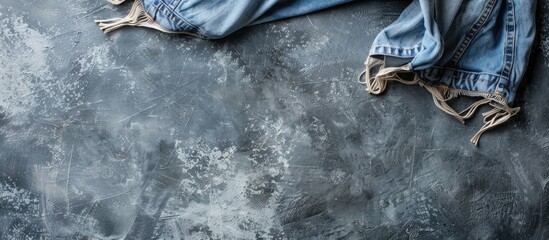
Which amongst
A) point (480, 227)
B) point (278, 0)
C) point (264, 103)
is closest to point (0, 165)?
point (264, 103)

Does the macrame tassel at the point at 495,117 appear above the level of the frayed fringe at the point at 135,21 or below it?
below

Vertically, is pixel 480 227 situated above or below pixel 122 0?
below

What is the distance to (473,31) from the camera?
53.6 inches

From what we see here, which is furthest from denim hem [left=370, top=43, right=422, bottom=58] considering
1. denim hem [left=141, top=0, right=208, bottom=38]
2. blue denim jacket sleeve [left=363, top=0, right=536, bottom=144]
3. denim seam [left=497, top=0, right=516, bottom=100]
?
denim hem [left=141, top=0, right=208, bottom=38]

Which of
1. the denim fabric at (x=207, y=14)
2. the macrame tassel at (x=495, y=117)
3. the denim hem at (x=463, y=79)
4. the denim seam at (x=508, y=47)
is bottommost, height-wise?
the macrame tassel at (x=495, y=117)

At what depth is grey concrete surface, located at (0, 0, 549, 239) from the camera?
55.7 inches

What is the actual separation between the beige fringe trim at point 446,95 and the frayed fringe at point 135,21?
1.63 ft

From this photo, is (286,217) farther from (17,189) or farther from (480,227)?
(17,189)

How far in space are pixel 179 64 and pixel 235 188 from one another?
326mm

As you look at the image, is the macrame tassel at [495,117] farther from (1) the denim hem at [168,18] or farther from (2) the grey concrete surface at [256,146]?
(1) the denim hem at [168,18]

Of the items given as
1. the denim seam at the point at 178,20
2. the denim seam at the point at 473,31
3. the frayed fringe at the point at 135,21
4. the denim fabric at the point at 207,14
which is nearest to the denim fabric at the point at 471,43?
the denim seam at the point at 473,31

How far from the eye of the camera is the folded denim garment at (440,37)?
135 cm

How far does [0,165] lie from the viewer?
143 centimetres

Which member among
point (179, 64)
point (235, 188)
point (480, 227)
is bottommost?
point (480, 227)
